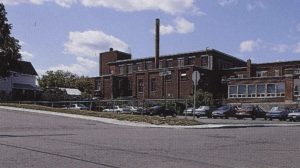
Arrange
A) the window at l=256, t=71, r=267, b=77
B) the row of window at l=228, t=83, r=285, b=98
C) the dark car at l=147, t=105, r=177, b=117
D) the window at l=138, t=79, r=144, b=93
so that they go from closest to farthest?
1. the dark car at l=147, t=105, r=177, b=117
2. the row of window at l=228, t=83, r=285, b=98
3. the window at l=256, t=71, r=267, b=77
4. the window at l=138, t=79, r=144, b=93

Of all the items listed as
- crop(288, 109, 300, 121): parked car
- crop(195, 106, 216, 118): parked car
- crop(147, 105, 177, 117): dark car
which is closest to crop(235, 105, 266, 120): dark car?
crop(288, 109, 300, 121): parked car

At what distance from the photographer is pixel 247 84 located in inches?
3056

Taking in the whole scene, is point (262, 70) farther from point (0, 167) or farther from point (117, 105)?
point (0, 167)

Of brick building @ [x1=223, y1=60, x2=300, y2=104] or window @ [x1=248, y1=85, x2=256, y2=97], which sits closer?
brick building @ [x1=223, y1=60, x2=300, y2=104]

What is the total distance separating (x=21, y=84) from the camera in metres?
84.3

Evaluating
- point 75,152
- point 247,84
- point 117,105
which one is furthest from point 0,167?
point 247,84

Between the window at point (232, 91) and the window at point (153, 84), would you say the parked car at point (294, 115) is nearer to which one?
the window at point (232, 91)

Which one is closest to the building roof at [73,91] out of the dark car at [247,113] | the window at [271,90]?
the window at [271,90]

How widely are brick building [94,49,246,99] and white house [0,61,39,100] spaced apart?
1362 centimetres

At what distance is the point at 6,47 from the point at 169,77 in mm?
31576

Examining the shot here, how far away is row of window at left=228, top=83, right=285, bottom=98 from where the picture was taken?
7375 cm

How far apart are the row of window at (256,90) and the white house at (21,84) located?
32730mm

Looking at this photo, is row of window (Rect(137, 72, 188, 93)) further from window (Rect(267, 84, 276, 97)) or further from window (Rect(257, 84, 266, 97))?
window (Rect(267, 84, 276, 97))

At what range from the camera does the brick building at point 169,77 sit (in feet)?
276
